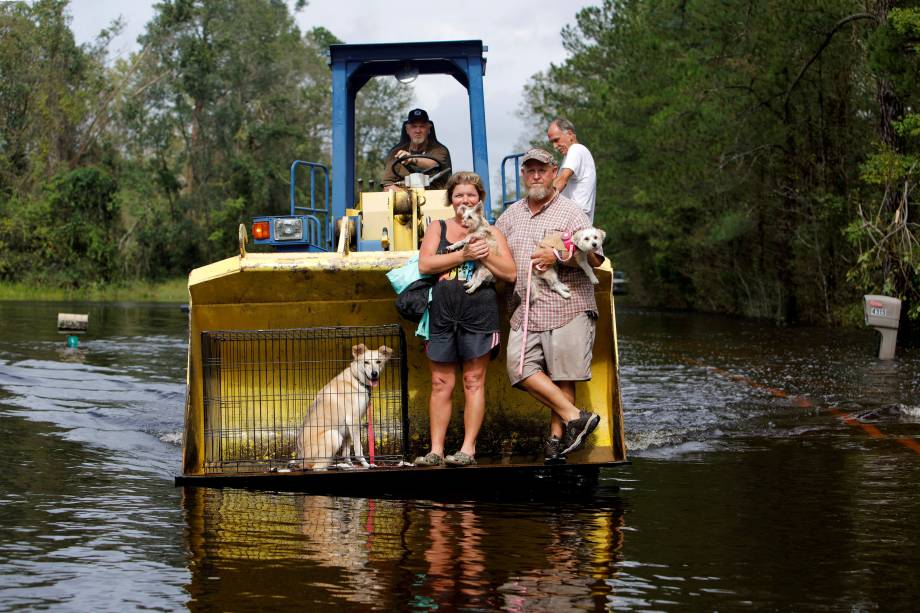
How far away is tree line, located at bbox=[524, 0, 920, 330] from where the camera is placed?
22.8m

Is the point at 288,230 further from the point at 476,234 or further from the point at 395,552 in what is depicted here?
the point at 395,552

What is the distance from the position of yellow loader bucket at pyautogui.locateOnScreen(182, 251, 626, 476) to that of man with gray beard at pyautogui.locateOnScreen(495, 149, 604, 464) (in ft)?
0.85

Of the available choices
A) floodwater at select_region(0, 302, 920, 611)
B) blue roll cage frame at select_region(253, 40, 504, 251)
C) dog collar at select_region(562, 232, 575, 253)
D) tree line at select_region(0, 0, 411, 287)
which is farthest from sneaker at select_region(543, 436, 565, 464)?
tree line at select_region(0, 0, 411, 287)

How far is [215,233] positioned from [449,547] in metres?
59.1

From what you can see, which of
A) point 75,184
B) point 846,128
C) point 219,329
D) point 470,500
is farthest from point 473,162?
point 75,184

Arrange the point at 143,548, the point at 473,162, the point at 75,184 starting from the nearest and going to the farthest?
the point at 143,548
the point at 473,162
the point at 75,184

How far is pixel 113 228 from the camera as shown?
63.4 meters

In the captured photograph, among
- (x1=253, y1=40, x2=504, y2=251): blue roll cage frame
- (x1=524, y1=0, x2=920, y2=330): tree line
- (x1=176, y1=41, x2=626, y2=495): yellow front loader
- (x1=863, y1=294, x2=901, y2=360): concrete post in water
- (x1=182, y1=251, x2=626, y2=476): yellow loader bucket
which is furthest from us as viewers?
(x1=524, y1=0, x2=920, y2=330): tree line

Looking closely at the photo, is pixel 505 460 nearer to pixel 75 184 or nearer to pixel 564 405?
pixel 564 405

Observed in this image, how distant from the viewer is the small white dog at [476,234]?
8023 mm

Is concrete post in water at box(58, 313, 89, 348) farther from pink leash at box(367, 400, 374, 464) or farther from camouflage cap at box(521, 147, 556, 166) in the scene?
camouflage cap at box(521, 147, 556, 166)

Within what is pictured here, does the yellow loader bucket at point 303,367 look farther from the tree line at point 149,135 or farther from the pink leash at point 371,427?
the tree line at point 149,135

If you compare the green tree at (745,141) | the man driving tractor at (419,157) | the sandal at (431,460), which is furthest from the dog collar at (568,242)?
the green tree at (745,141)

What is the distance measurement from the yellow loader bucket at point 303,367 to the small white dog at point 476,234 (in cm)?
56
